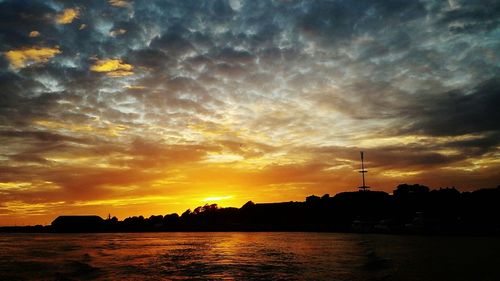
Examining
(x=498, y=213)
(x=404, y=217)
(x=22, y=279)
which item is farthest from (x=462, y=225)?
(x=22, y=279)

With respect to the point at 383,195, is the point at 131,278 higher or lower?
lower

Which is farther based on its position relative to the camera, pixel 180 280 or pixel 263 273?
pixel 263 273

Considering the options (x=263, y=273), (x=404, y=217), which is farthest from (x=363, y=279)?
(x=404, y=217)

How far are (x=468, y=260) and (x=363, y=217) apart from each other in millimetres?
100984

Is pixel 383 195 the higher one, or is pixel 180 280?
pixel 383 195

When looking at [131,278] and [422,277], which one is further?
[131,278]

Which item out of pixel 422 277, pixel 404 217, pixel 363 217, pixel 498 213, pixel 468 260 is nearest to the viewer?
pixel 422 277

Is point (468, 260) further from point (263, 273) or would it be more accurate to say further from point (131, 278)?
point (131, 278)

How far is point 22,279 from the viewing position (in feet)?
107

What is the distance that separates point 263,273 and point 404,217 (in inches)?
3982

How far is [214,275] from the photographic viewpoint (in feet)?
110

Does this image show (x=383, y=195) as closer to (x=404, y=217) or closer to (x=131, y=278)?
(x=404, y=217)

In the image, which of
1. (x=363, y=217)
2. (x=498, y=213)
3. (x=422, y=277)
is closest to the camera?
(x=422, y=277)

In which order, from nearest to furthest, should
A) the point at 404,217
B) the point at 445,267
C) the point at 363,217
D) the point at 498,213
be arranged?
the point at 445,267, the point at 498,213, the point at 404,217, the point at 363,217
